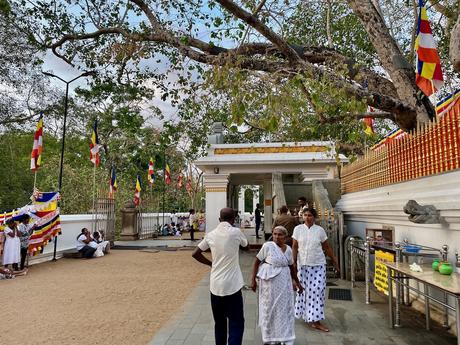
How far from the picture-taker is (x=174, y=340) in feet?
15.5

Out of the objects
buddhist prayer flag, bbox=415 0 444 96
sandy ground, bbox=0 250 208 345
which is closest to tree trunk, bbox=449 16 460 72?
buddhist prayer flag, bbox=415 0 444 96

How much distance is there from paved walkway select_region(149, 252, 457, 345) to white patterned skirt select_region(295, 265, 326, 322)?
0.69 feet

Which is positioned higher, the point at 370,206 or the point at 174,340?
the point at 370,206

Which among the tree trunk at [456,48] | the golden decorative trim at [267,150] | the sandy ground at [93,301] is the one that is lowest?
the sandy ground at [93,301]

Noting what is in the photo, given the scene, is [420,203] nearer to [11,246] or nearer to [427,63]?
[427,63]

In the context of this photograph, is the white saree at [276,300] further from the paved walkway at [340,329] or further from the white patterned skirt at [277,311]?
the paved walkway at [340,329]

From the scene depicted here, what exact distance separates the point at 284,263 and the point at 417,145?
334cm

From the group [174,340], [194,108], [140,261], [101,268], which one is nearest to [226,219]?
[174,340]

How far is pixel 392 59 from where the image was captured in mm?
7344

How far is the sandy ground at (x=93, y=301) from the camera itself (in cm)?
509

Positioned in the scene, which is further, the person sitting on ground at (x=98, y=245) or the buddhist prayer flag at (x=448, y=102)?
the person sitting on ground at (x=98, y=245)

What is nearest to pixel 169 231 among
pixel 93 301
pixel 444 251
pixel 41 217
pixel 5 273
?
pixel 41 217

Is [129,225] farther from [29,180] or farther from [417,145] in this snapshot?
[417,145]

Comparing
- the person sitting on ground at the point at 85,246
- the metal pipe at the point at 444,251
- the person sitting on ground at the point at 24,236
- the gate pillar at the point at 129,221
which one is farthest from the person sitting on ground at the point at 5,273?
the gate pillar at the point at 129,221
